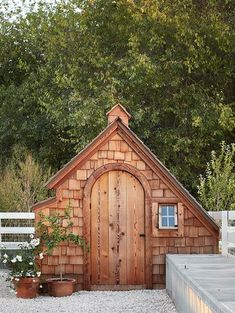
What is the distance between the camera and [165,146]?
2325cm

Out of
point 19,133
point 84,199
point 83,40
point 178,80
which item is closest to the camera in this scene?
point 84,199

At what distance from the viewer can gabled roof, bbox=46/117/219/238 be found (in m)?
13.0

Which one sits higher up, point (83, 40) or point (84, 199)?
point (83, 40)

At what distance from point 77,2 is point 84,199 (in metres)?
14.2

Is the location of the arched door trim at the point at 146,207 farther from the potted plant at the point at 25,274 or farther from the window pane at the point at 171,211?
the potted plant at the point at 25,274

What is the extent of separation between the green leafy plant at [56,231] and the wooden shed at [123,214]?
168mm

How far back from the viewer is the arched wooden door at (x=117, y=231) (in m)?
12.9

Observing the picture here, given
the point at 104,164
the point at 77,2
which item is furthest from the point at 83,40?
the point at 104,164

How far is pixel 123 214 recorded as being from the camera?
1308 cm

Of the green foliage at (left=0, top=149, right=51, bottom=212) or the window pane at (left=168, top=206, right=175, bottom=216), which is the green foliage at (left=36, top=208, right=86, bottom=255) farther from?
the green foliage at (left=0, top=149, right=51, bottom=212)

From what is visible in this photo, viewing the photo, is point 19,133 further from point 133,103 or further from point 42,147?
point 133,103

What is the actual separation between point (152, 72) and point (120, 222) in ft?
31.7

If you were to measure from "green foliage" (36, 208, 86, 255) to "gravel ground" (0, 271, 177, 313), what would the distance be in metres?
0.93

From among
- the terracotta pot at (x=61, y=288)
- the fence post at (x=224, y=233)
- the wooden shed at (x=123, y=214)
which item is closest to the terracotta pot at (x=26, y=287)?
the terracotta pot at (x=61, y=288)
